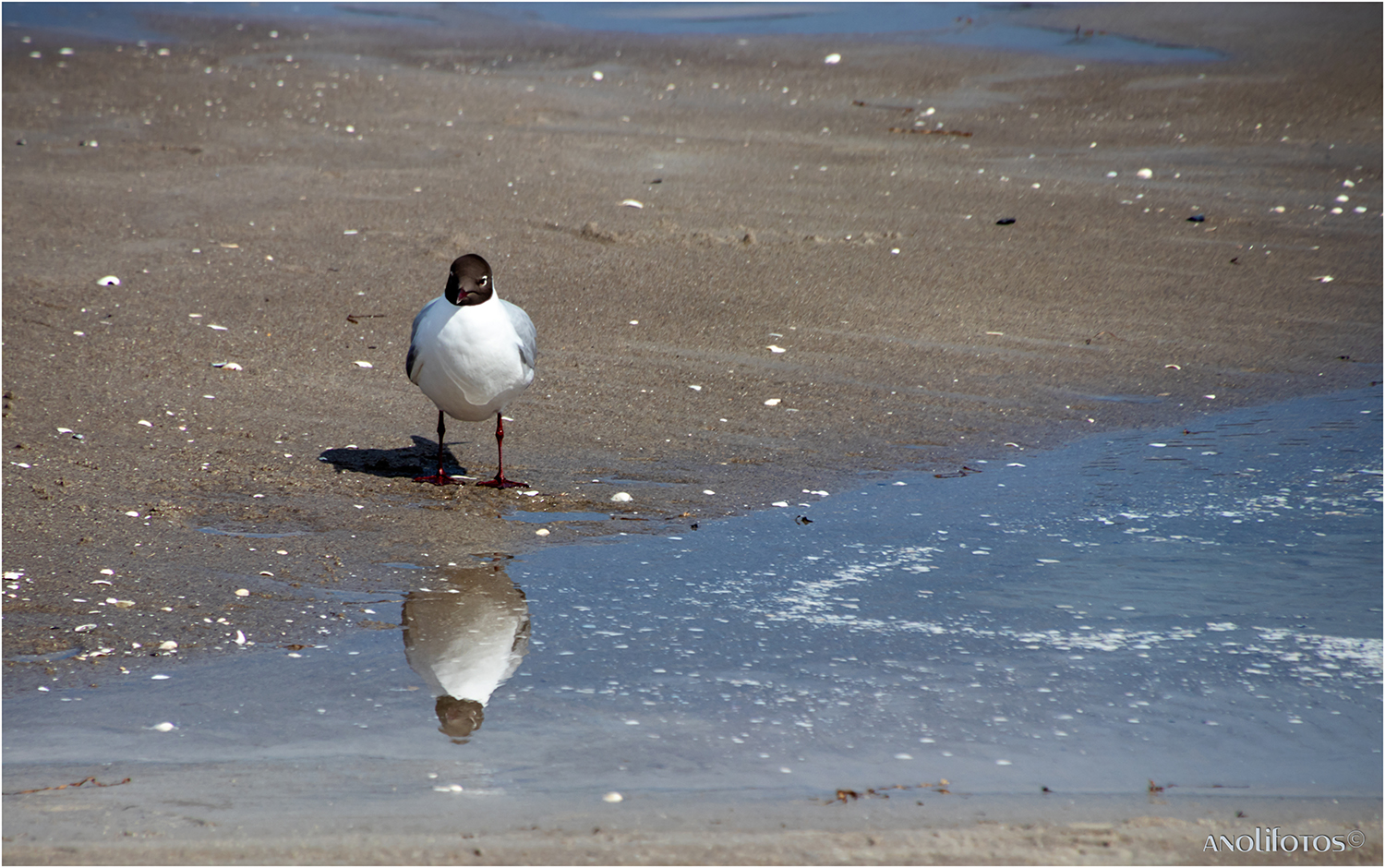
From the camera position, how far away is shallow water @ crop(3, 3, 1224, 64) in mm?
15562

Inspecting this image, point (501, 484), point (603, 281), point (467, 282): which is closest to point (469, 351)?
point (467, 282)

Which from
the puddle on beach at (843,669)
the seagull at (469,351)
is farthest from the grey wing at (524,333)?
the puddle on beach at (843,669)

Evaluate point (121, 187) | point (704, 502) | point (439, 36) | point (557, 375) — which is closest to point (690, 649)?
point (704, 502)

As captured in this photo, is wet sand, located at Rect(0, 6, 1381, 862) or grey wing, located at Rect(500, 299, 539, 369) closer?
wet sand, located at Rect(0, 6, 1381, 862)

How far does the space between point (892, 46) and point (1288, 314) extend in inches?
314

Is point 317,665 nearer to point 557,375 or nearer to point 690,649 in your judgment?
point 690,649

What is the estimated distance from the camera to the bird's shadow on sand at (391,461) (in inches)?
233

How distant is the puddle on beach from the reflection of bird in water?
11 mm

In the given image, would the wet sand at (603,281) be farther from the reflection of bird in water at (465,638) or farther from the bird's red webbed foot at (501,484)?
the reflection of bird in water at (465,638)

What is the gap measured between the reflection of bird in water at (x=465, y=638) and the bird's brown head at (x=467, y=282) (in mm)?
1262

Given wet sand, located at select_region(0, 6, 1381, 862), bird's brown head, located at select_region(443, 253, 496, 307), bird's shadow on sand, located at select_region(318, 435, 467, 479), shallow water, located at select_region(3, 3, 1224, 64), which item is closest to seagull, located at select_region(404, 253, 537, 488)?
bird's brown head, located at select_region(443, 253, 496, 307)

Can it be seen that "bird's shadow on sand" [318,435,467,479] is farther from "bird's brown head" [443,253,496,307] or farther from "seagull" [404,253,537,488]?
"bird's brown head" [443,253,496,307]

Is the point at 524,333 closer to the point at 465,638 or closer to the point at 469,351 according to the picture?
the point at 469,351

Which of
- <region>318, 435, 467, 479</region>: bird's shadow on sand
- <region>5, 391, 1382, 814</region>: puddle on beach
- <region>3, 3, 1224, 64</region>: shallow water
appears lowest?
<region>5, 391, 1382, 814</region>: puddle on beach
